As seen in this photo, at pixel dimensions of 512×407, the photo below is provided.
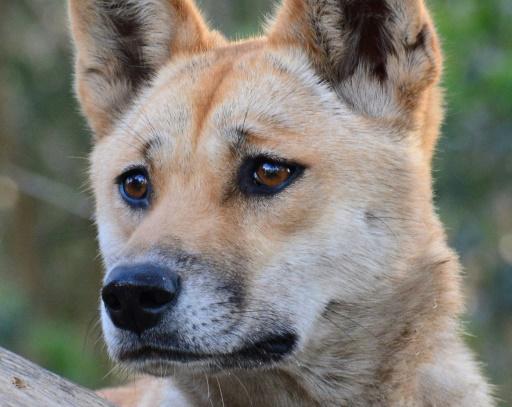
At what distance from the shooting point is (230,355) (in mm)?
3918

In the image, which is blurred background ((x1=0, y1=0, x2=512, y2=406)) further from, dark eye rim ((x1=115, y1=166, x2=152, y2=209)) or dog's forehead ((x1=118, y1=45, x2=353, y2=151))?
dog's forehead ((x1=118, y1=45, x2=353, y2=151))

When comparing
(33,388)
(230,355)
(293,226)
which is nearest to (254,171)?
(293,226)

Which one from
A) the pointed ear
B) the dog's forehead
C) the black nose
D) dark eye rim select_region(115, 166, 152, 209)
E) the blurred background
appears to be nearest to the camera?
the black nose

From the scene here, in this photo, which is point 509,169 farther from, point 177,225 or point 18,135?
point 18,135

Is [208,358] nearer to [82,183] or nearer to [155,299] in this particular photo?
[155,299]

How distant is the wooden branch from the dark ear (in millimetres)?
1835

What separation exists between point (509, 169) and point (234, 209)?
17.6ft

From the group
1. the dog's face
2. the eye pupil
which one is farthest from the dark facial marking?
the eye pupil

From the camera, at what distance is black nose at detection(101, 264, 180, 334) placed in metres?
3.72

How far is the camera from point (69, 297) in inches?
555

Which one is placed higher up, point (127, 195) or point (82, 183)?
point (127, 195)

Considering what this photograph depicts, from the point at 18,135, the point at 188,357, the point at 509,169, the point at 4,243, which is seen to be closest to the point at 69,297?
the point at 4,243

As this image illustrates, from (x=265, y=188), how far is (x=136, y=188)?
695mm

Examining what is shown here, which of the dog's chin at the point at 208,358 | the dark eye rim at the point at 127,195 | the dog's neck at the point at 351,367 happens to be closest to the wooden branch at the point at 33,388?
the dog's chin at the point at 208,358
